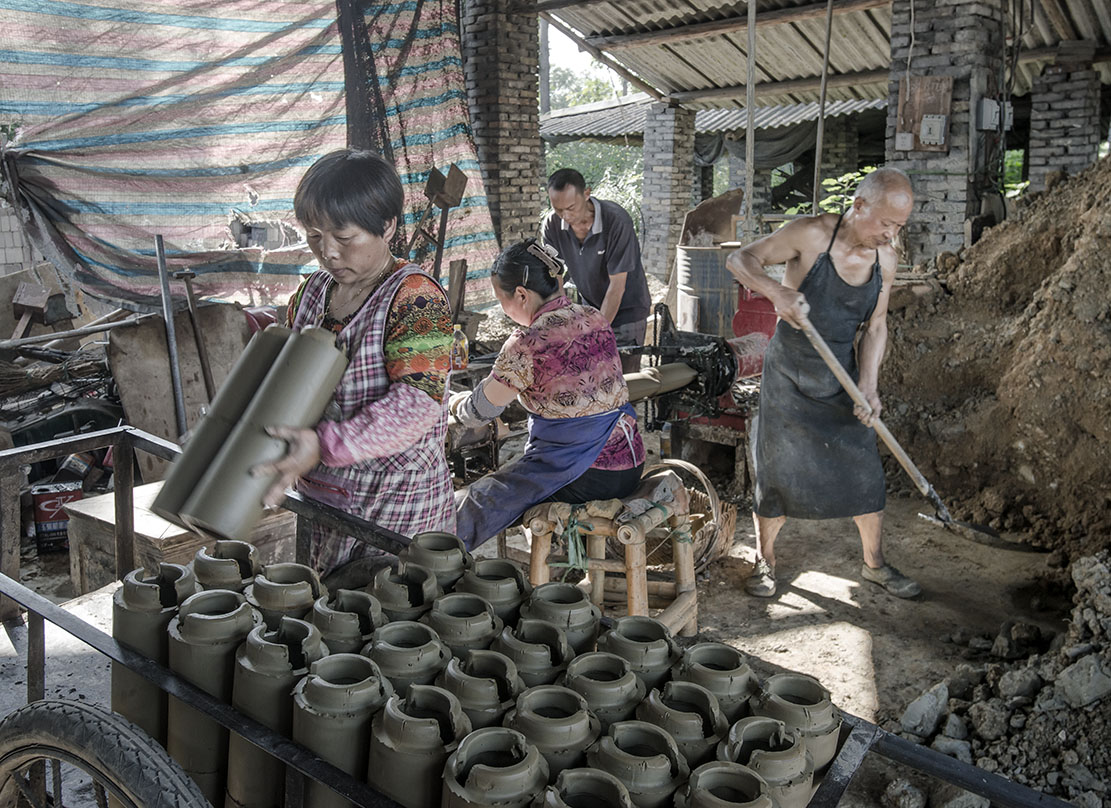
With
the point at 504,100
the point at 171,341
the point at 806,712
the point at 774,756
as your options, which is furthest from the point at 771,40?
the point at 774,756

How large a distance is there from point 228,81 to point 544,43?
75.1 ft

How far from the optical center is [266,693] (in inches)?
59.8

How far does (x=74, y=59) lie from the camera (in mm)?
4945

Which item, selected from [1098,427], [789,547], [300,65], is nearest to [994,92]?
[1098,427]

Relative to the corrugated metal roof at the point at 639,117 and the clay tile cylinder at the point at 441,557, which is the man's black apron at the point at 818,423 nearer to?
the clay tile cylinder at the point at 441,557

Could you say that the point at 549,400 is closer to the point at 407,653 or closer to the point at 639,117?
the point at 407,653

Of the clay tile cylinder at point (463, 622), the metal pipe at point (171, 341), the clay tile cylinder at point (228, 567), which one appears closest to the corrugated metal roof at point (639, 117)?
the metal pipe at point (171, 341)

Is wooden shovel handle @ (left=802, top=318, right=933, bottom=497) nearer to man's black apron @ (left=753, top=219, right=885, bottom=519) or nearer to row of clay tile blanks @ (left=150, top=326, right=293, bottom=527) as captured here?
man's black apron @ (left=753, top=219, right=885, bottom=519)

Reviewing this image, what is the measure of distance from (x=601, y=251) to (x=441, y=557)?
13.8 feet

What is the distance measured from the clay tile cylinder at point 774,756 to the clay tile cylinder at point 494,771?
11.6 inches

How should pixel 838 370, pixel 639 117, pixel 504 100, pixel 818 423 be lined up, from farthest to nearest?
pixel 639 117 → pixel 504 100 → pixel 818 423 → pixel 838 370

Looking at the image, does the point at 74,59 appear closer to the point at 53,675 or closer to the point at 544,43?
the point at 53,675

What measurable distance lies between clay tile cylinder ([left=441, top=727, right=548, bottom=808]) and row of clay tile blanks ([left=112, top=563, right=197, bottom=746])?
76 cm

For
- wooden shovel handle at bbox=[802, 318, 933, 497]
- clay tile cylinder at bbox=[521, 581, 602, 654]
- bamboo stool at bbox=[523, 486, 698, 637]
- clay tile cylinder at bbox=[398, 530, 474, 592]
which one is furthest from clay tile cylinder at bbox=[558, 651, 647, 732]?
wooden shovel handle at bbox=[802, 318, 933, 497]
